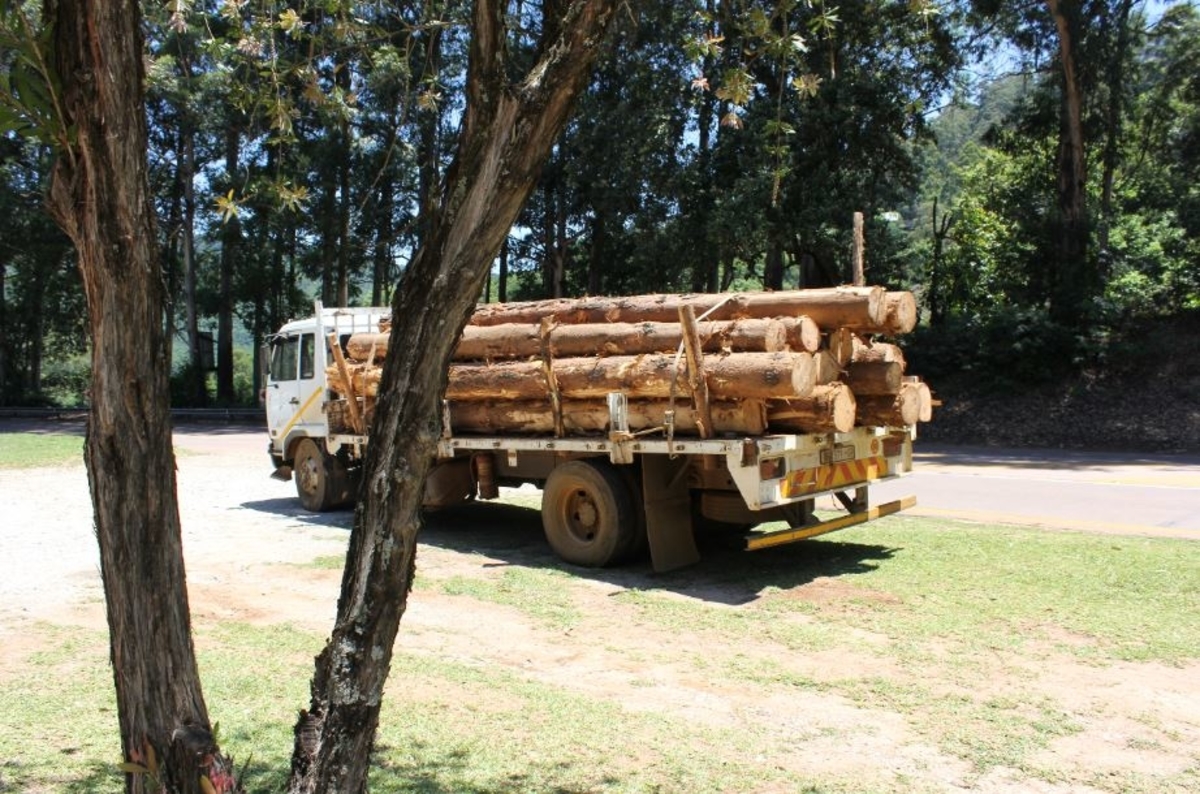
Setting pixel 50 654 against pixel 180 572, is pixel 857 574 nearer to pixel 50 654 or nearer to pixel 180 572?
pixel 50 654

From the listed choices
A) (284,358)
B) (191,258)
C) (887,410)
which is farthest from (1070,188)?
(191,258)

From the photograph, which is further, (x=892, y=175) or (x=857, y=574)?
(x=892, y=175)

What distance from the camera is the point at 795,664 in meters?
6.80

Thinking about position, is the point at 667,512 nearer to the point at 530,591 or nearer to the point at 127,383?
the point at 530,591

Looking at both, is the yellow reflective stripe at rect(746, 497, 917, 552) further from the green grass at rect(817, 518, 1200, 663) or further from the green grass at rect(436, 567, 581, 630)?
the green grass at rect(436, 567, 581, 630)

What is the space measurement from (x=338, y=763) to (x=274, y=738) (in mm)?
2323

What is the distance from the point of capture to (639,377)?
9.35 m

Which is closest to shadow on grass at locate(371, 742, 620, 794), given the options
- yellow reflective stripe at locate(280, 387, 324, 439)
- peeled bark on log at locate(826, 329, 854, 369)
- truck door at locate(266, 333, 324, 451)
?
peeled bark on log at locate(826, 329, 854, 369)

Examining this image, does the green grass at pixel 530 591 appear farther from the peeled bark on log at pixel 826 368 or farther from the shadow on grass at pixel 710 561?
the peeled bark on log at pixel 826 368

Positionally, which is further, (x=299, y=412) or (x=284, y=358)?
(x=284, y=358)

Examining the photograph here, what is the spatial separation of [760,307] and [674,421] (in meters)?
1.28

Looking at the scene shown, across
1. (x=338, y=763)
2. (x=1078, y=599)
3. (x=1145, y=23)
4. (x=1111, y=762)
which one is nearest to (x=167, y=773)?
(x=338, y=763)

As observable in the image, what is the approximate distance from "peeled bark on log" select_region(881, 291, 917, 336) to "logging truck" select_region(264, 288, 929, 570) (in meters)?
0.12

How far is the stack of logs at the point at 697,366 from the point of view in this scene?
29.2ft
